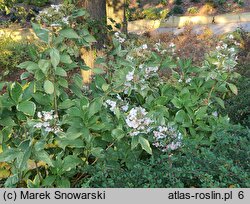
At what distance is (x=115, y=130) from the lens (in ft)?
9.42

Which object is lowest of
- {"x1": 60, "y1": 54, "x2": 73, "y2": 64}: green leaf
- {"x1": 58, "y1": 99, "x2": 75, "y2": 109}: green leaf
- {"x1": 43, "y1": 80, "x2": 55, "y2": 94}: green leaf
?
{"x1": 58, "y1": 99, "x2": 75, "y2": 109}: green leaf

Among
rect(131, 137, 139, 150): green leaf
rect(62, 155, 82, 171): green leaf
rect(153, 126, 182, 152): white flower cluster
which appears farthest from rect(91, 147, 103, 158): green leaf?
rect(153, 126, 182, 152): white flower cluster

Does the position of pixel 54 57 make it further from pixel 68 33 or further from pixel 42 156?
pixel 42 156

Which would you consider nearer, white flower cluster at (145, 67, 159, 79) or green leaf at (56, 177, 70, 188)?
green leaf at (56, 177, 70, 188)

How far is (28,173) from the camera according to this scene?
9.91ft

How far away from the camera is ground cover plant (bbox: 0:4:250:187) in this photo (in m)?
2.64

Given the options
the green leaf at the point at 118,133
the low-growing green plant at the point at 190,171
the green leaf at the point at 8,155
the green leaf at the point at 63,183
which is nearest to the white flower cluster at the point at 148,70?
the green leaf at the point at 118,133

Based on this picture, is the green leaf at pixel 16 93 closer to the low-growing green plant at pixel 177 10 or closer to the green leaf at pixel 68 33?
the green leaf at pixel 68 33

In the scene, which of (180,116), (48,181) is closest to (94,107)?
(48,181)

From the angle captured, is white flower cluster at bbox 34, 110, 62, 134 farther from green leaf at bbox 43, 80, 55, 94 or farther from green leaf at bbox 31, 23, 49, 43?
green leaf at bbox 31, 23, 49, 43

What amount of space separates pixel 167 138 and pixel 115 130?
0.32 meters

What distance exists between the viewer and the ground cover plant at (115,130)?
2.64 metres

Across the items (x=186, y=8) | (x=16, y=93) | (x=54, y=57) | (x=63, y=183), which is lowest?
(x=186, y=8)

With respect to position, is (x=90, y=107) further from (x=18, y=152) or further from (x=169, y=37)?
(x=169, y=37)
